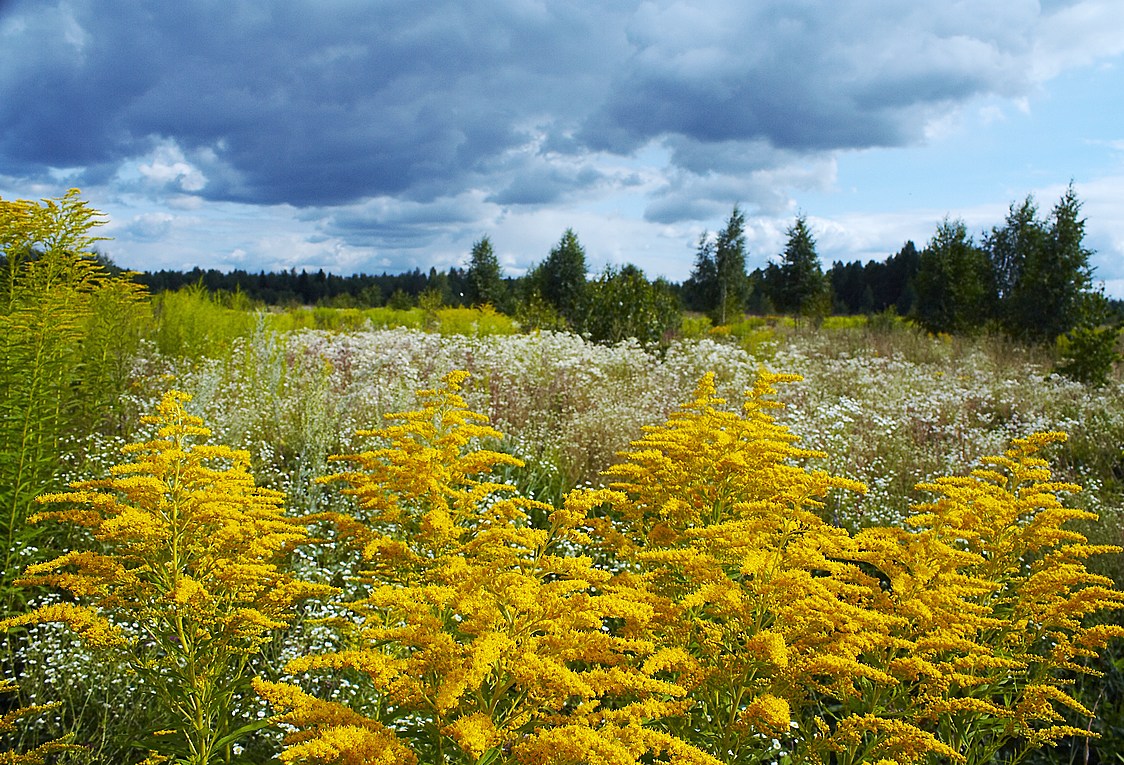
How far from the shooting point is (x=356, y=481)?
9.86ft

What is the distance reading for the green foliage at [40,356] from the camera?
12.6 feet

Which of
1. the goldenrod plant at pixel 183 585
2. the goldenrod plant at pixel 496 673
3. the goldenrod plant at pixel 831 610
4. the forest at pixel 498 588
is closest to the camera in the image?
the goldenrod plant at pixel 496 673

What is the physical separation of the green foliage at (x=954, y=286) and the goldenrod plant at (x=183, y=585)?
24.2 m

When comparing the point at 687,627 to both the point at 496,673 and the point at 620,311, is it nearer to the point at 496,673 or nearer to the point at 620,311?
the point at 496,673

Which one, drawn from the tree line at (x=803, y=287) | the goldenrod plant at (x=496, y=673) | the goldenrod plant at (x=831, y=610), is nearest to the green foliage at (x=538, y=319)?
the tree line at (x=803, y=287)

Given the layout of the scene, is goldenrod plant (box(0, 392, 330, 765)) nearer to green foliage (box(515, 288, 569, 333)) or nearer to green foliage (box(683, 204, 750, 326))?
green foliage (box(515, 288, 569, 333))

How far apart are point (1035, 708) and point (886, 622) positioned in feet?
2.32

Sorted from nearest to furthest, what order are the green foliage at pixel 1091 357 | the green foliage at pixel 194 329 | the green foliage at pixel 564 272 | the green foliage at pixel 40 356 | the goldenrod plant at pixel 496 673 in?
the goldenrod plant at pixel 496 673 < the green foliage at pixel 40 356 < the green foliage at pixel 194 329 < the green foliage at pixel 1091 357 < the green foliage at pixel 564 272

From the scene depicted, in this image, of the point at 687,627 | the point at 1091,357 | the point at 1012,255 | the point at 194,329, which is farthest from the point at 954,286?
the point at 687,627

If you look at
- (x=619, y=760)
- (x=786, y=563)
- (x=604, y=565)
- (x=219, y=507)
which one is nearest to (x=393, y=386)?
(x=604, y=565)

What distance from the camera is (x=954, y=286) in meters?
25.2

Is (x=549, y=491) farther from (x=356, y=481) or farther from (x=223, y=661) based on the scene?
(x=223, y=661)

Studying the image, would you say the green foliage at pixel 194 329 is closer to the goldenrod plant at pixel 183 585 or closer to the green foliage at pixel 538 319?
the goldenrod plant at pixel 183 585

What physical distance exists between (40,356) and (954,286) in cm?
2671
